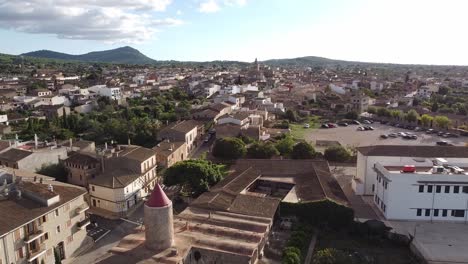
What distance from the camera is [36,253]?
78.4 ft

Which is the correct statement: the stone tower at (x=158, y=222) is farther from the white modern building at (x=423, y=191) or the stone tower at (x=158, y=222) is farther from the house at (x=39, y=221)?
the white modern building at (x=423, y=191)

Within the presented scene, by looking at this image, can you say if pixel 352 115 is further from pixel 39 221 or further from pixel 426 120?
pixel 39 221

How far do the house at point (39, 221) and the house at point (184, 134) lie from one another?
2302 cm

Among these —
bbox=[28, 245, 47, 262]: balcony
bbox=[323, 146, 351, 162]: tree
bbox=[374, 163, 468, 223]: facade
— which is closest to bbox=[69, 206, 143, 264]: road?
bbox=[28, 245, 47, 262]: balcony

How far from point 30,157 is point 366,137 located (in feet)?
165

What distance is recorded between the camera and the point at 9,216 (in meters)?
23.3

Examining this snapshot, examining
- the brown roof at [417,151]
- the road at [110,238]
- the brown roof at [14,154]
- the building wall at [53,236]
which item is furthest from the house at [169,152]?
the brown roof at [417,151]

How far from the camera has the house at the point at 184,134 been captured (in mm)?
51188

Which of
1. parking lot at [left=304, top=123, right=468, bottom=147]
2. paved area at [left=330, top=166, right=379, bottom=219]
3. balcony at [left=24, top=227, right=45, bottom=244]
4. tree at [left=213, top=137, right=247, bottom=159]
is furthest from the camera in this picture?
parking lot at [left=304, top=123, right=468, bottom=147]

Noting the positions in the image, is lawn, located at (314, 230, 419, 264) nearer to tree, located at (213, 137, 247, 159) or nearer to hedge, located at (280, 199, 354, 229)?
hedge, located at (280, 199, 354, 229)

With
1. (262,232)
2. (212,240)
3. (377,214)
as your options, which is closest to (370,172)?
(377,214)

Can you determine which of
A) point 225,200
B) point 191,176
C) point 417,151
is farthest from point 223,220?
point 417,151

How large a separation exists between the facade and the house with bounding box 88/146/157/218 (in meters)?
21.6

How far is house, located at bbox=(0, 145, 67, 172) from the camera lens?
3591 cm
